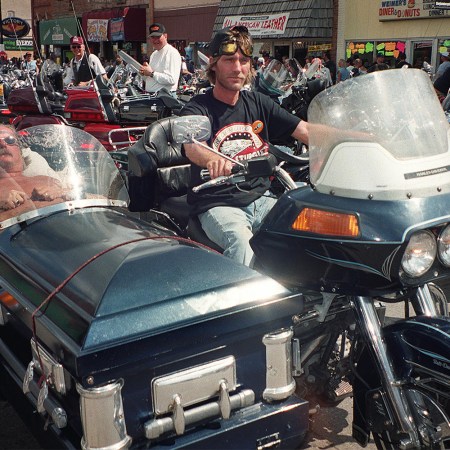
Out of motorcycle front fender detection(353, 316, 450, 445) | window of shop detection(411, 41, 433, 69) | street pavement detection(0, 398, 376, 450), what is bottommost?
street pavement detection(0, 398, 376, 450)

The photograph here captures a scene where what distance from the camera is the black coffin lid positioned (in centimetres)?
192

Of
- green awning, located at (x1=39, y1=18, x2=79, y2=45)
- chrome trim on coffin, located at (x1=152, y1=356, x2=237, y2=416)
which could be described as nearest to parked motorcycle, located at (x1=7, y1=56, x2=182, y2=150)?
chrome trim on coffin, located at (x1=152, y1=356, x2=237, y2=416)

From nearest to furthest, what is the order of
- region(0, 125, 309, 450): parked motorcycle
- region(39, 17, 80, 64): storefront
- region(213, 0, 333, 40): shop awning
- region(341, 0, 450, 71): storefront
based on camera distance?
region(0, 125, 309, 450): parked motorcycle → region(341, 0, 450, 71): storefront → region(213, 0, 333, 40): shop awning → region(39, 17, 80, 64): storefront

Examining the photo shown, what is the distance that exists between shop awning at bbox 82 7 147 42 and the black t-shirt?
2779cm

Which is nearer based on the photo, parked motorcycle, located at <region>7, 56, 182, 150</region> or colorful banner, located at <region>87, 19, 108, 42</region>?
parked motorcycle, located at <region>7, 56, 182, 150</region>

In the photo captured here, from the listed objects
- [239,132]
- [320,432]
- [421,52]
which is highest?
[421,52]

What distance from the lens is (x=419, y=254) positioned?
2141mm

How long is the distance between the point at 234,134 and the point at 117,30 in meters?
28.8

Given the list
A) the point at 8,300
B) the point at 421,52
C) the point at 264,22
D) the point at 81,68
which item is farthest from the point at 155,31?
the point at 264,22

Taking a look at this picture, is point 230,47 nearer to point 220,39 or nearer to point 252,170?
point 220,39

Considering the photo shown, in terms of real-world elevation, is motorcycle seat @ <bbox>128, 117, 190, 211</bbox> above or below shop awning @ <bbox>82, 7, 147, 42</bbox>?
below

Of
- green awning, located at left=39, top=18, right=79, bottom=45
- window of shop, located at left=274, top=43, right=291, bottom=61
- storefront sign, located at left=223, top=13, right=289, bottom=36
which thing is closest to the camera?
storefront sign, located at left=223, top=13, right=289, bottom=36

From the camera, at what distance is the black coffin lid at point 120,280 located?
192cm

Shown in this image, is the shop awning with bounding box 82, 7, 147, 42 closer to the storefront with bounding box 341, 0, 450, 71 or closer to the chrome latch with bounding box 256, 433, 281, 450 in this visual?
the storefront with bounding box 341, 0, 450, 71
